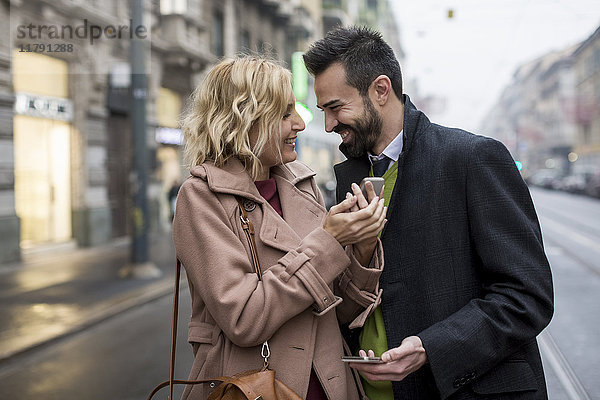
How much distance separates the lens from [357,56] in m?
1.92

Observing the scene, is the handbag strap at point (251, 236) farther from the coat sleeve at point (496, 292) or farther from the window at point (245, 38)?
the window at point (245, 38)

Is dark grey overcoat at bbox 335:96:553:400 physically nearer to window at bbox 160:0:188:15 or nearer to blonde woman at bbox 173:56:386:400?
blonde woman at bbox 173:56:386:400

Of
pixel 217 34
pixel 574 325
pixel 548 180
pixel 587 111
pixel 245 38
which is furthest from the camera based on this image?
pixel 548 180

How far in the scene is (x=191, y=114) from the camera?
75.3 inches

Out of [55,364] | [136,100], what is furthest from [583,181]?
[55,364]

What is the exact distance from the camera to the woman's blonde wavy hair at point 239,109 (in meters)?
1.79

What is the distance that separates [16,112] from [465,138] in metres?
10.9

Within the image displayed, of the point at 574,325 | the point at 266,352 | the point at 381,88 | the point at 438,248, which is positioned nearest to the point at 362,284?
the point at 438,248

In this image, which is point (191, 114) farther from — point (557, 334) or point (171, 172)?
point (171, 172)

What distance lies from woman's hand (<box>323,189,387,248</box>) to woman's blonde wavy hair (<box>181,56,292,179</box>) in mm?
353

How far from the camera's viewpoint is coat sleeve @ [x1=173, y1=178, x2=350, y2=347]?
160cm

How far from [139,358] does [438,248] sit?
4.28 metres

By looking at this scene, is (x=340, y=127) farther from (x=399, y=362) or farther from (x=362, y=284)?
(x=399, y=362)

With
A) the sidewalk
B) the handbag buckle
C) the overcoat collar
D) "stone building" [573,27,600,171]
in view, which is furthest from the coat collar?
"stone building" [573,27,600,171]
